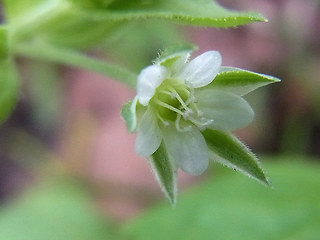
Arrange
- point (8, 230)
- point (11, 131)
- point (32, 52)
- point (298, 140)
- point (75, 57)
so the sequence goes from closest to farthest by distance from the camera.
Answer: point (75, 57), point (32, 52), point (8, 230), point (298, 140), point (11, 131)

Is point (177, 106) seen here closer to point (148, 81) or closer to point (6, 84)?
point (148, 81)

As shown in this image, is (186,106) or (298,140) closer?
(186,106)

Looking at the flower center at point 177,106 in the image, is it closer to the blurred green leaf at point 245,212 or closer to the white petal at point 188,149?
the white petal at point 188,149

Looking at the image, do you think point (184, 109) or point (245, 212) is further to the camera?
point (245, 212)

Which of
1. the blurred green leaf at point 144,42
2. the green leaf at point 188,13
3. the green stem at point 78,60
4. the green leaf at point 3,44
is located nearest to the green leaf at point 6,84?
the green leaf at point 3,44

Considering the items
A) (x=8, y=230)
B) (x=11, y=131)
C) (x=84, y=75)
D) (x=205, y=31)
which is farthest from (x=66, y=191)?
(x=205, y=31)

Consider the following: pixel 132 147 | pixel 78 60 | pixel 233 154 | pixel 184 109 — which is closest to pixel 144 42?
pixel 132 147

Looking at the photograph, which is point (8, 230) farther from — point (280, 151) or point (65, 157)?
point (280, 151)
